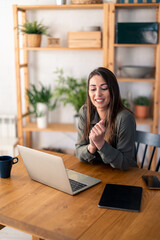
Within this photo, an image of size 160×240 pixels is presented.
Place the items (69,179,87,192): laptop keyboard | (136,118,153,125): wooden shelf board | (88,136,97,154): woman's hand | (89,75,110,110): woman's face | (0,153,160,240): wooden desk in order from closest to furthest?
(0,153,160,240): wooden desk → (69,179,87,192): laptop keyboard → (88,136,97,154): woman's hand → (89,75,110,110): woman's face → (136,118,153,125): wooden shelf board

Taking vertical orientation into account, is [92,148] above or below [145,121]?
above

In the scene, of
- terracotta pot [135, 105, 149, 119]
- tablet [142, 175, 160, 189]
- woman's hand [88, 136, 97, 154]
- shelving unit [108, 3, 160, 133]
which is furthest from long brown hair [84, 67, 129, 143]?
terracotta pot [135, 105, 149, 119]

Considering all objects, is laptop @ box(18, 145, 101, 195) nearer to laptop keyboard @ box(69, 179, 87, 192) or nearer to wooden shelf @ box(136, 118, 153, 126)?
laptop keyboard @ box(69, 179, 87, 192)

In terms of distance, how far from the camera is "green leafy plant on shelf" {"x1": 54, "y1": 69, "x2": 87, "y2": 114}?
3.20 metres

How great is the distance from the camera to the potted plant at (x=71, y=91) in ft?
10.5

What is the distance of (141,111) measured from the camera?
324cm

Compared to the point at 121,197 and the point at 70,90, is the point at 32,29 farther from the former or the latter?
the point at 121,197

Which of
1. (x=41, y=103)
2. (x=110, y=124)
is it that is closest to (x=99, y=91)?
(x=110, y=124)

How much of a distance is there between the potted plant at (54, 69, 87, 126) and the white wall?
87mm

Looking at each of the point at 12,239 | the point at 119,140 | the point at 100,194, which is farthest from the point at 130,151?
the point at 12,239

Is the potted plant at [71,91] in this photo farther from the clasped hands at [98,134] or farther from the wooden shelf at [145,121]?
the clasped hands at [98,134]

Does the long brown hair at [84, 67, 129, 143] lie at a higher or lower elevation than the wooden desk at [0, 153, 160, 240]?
higher

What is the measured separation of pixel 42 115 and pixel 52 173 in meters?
1.97

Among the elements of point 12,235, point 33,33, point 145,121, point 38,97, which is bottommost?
point 12,235
